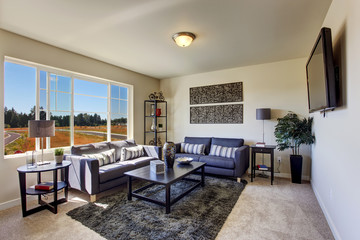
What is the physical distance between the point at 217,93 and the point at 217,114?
559mm

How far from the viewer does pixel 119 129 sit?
4578mm

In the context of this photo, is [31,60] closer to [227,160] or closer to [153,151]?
[153,151]

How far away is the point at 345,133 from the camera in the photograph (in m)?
1.69

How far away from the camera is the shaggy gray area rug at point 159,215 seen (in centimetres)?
200

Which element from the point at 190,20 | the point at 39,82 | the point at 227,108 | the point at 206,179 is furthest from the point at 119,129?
the point at 190,20

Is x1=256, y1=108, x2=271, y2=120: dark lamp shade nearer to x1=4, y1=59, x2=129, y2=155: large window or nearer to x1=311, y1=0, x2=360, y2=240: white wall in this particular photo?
x1=311, y1=0, x2=360, y2=240: white wall

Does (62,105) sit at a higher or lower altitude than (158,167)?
higher

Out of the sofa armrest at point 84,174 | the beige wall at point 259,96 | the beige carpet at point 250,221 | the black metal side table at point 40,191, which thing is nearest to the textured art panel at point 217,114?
the beige wall at point 259,96

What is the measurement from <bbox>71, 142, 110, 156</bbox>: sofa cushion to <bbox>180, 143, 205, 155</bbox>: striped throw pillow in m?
1.82

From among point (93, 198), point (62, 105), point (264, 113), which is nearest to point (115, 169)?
point (93, 198)

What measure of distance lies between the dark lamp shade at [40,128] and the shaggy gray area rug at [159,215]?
1.15 metres

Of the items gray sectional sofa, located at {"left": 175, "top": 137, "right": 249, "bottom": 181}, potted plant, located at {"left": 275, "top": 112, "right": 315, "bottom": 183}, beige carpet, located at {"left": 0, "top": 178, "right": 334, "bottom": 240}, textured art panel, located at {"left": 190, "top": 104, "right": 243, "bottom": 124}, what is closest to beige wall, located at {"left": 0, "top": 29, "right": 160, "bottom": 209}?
beige carpet, located at {"left": 0, "top": 178, "right": 334, "bottom": 240}

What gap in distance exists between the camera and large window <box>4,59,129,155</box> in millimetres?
2846

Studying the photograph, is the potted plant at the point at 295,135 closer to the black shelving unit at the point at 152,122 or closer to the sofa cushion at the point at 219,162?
the sofa cushion at the point at 219,162
